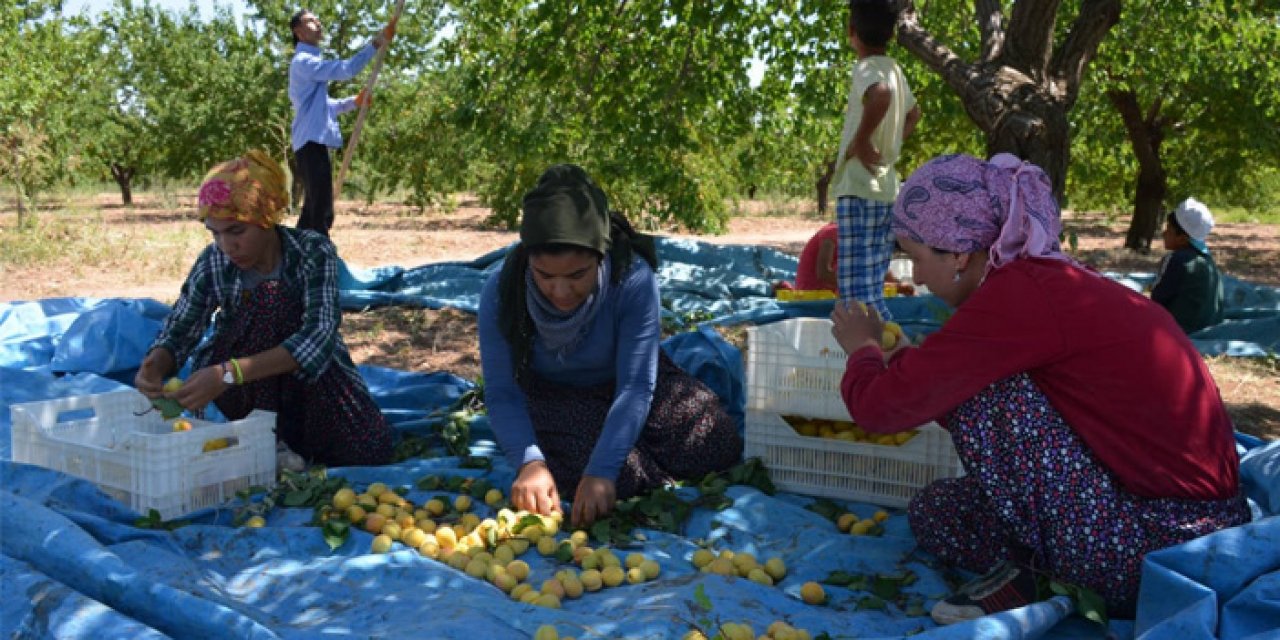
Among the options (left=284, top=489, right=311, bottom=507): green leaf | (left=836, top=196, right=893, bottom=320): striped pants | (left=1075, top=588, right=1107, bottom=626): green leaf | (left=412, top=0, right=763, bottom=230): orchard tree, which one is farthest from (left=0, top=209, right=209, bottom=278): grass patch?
(left=1075, top=588, right=1107, bottom=626): green leaf

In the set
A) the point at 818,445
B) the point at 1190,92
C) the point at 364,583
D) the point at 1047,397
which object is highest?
the point at 1190,92

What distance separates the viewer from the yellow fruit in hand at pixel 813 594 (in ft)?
9.27

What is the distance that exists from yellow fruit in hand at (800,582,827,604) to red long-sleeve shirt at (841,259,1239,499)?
2.15ft

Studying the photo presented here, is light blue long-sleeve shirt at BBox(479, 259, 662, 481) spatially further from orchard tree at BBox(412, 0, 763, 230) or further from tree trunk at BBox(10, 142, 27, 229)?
tree trunk at BBox(10, 142, 27, 229)

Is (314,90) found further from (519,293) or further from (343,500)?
(343,500)

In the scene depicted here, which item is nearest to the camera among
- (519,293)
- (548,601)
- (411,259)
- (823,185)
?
(548,601)

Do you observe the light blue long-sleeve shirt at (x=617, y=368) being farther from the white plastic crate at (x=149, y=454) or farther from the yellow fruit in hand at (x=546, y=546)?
the white plastic crate at (x=149, y=454)

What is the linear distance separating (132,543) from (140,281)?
714cm

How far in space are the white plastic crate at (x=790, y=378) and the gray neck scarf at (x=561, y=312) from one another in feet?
2.31

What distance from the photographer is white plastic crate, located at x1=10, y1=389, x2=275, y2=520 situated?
3254 millimetres

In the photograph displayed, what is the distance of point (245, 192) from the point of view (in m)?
3.58

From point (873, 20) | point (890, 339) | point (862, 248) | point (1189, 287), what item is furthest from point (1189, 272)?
point (890, 339)

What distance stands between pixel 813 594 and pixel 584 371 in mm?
1200

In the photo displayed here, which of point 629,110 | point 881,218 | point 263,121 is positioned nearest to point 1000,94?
point 881,218
